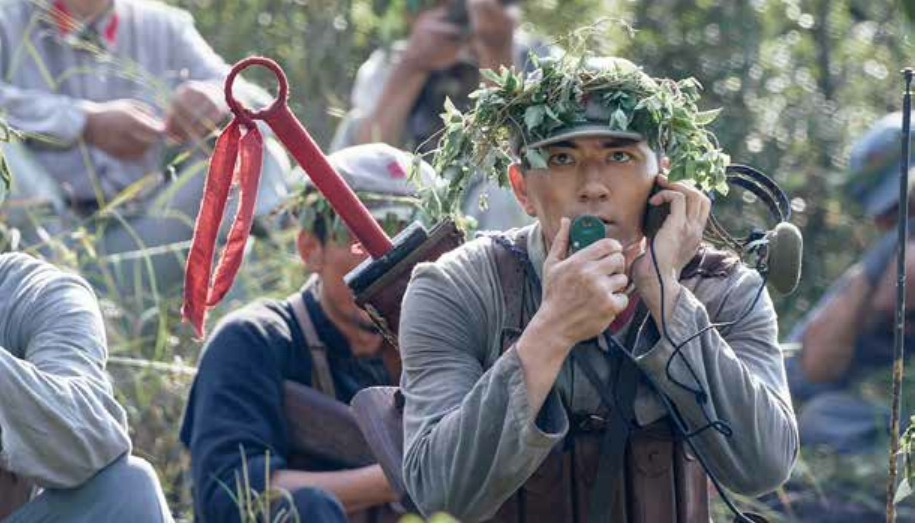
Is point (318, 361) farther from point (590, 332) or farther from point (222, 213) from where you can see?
point (590, 332)

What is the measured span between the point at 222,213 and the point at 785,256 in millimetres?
1403

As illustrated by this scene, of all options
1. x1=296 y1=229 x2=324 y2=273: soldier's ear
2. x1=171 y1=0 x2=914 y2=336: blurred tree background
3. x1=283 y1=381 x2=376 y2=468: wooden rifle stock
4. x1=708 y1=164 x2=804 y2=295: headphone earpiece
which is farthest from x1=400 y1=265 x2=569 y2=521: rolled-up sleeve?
x1=171 y1=0 x2=914 y2=336: blurred tree background

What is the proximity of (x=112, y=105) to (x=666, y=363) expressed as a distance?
4.27 meters

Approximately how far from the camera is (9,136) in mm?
6840

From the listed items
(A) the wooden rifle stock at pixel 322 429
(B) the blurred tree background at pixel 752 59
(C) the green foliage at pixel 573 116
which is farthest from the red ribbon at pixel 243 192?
(B) the blurred tree background at pixel 752 59

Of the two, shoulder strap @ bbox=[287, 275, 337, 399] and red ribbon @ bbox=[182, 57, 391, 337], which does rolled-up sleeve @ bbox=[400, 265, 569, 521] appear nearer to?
red ribbon @ bbox=[182, 57, 391, 337]

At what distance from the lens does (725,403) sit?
20.4 feet

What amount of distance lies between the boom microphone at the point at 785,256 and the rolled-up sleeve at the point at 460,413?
617mm

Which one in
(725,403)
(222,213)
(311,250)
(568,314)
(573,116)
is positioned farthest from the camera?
(311,250)

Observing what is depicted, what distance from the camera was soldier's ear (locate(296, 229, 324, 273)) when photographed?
8008mm

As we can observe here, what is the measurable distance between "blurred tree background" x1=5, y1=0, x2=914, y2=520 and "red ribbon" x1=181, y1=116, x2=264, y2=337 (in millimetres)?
4115

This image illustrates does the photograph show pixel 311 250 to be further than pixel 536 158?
Yes

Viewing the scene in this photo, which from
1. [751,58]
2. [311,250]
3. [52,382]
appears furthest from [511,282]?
[751,58]

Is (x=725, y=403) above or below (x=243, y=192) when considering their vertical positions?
below
